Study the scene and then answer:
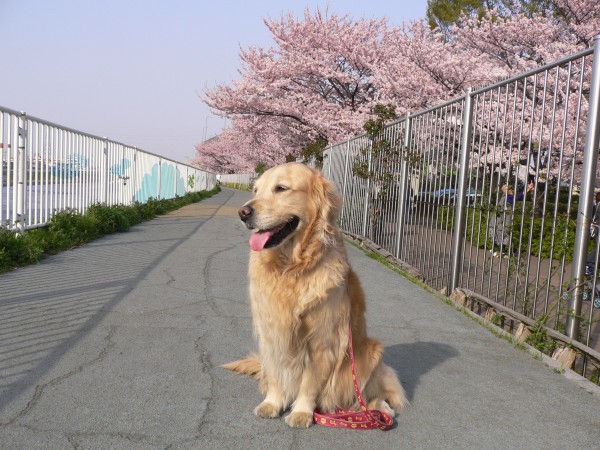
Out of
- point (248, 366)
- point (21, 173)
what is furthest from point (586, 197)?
point (21, 173)

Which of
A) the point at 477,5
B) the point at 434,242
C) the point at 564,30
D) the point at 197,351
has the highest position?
the point at 477,5

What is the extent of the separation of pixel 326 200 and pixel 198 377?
1425 mm

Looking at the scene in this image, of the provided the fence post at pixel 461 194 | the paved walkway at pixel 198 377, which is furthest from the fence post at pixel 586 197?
the fence post at pixel 461 194

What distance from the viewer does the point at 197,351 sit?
403cm

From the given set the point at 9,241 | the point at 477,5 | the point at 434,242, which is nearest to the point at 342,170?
the point at 434,242

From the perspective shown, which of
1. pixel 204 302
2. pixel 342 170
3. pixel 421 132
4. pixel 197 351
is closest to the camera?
pixel 197 351

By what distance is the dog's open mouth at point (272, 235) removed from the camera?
9.54 ft

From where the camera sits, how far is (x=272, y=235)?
292 centimetres

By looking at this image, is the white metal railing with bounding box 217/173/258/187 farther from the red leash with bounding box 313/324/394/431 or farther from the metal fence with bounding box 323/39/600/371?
the red leash with bounding box 313/324/394/431

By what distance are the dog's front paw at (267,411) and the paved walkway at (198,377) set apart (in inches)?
1.8

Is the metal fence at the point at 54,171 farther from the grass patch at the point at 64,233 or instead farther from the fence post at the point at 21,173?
the grass patch at the point at 64,233

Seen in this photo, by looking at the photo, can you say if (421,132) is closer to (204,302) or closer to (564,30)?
(204,302)

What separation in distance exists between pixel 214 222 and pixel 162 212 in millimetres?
3717

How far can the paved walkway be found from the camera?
2719 millimetres
